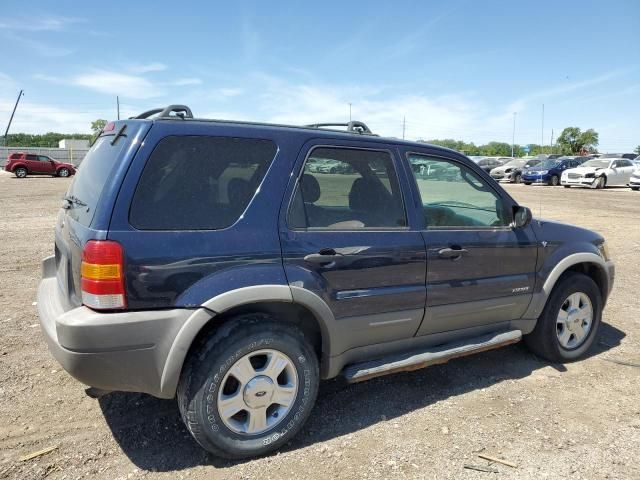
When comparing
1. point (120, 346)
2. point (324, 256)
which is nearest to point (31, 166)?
point (120, 346)

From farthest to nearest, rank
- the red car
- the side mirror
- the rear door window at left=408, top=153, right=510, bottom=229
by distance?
the red car, the side mirror, the rear door window at left=408, top=153, right=510, bottom=229

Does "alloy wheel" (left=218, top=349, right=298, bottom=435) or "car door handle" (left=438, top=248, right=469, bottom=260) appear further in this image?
"car door handle" (left=438, top=248, right=469, bottom=260)

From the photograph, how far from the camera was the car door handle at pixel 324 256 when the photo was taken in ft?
9.30

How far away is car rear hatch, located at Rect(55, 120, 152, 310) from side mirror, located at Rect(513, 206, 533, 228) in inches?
105

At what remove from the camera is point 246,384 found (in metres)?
2.73

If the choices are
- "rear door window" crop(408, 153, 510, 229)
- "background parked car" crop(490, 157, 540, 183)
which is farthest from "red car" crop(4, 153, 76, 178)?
"rear door window" crop(408, 153, 510, 229)

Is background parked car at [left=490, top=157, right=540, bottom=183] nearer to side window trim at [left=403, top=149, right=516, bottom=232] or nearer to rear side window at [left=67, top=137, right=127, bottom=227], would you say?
side window trim at [left=403, top=149, right=516, bottom=232]

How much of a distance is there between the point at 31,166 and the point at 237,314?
33803 millimetres

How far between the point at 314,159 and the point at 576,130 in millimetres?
85946

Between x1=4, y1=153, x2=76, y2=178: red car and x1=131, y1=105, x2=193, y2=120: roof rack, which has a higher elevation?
x1=4, y1=153, x2=76, y2=178: red car

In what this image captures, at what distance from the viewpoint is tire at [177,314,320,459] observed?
2.62 metres

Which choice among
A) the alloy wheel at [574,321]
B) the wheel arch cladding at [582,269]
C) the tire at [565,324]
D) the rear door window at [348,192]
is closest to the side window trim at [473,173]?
the rear door window at [348,192]

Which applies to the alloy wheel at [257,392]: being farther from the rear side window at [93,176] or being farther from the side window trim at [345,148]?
the rear side window at [93,176]

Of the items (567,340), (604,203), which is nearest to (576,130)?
(604,203)
